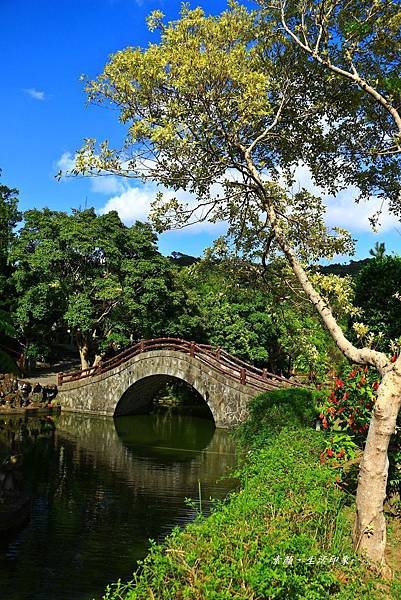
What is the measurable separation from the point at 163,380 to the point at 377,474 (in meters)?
20.9

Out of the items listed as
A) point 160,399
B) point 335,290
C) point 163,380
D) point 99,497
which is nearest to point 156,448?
point 99,497

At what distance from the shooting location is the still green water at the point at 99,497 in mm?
8477

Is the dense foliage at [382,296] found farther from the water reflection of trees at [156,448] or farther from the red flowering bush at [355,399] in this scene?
the water reflection of trees at [156,448]

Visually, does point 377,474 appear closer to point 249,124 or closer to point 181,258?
point 249,124

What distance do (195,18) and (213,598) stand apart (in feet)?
24.1

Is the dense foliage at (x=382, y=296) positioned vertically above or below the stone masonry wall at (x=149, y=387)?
above

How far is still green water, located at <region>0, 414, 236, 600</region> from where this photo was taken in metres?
8.48

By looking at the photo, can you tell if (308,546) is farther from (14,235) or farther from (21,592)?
(14,235)

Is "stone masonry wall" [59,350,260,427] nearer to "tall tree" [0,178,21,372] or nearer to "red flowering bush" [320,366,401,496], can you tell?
"tall tree" [0,178,21,372]

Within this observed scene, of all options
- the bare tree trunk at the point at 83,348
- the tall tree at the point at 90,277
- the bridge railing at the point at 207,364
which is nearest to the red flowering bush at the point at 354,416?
the bridge railing at the point at 207,364

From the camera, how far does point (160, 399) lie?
103 ft

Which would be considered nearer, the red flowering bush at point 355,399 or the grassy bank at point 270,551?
the grassy bank at point 270,551

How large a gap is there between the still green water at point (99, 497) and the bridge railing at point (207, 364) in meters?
2.35

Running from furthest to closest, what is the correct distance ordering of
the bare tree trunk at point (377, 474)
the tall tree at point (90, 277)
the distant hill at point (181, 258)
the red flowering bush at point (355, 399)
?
the distant hill at point (181, 258) → the tall tree at point (90, 277) → the red flowering bush at point (355, 399) → the bare tree trunk at point (377, 474)
